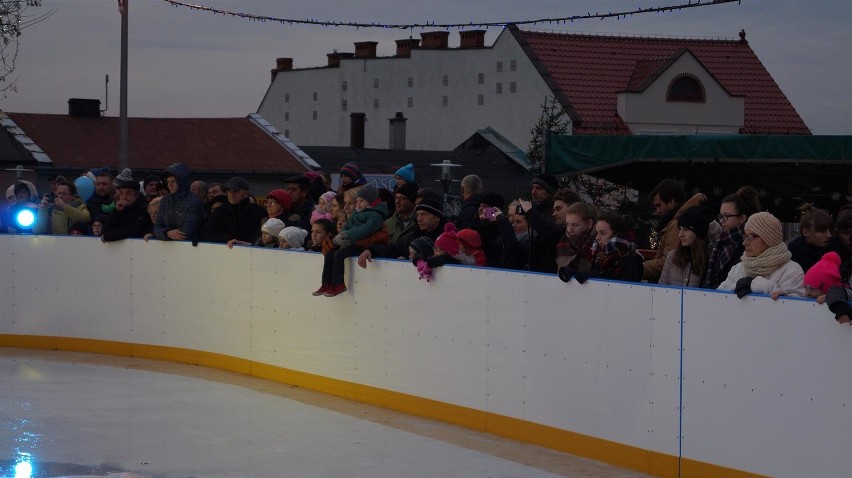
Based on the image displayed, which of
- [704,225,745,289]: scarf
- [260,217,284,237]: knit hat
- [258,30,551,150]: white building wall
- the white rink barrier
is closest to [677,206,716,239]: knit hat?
[704,225,745,289]: scarf

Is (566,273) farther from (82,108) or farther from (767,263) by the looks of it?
(82,108)

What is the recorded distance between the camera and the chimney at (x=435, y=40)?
54531 mm

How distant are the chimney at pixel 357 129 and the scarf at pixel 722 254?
148ft

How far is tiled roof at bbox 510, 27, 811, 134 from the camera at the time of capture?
48.9 m

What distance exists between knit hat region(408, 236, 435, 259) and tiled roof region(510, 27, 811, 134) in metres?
37.3

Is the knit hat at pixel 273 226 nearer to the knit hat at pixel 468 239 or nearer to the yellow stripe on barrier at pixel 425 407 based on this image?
the yellow stripe on barrier at pixel 425 407

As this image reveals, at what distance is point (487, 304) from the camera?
9719 millimetres

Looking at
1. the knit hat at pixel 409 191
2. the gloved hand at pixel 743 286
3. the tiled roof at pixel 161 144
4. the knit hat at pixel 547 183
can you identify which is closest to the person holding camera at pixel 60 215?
the knit hat at pixel 409 191

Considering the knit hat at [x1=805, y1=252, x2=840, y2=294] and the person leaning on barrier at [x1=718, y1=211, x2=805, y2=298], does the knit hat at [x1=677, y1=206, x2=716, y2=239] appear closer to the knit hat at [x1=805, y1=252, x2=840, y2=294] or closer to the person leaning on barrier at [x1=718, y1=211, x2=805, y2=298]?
the person leaning on barrier at [x1=718, y1=211, x2=805, y2=298]

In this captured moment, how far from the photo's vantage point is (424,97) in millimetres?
54031

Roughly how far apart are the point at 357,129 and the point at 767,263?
46.1m

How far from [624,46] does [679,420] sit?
4487 centimetres

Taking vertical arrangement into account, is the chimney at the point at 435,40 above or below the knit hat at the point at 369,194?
above

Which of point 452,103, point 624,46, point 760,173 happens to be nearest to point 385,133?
point 452,103
